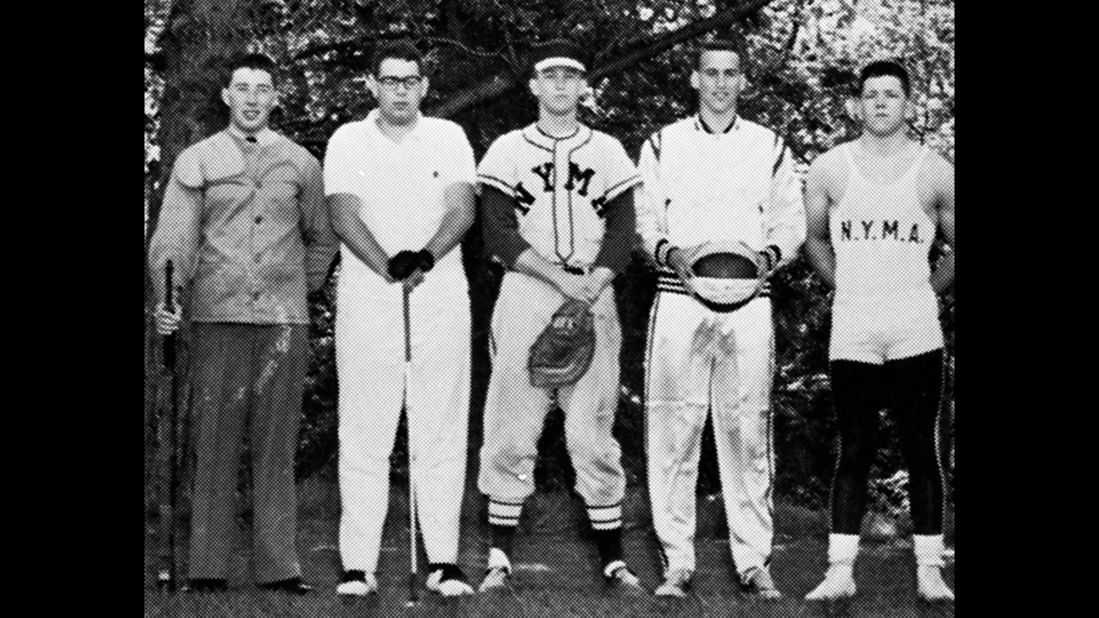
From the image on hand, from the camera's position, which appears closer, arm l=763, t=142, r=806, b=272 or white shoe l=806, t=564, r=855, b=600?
white shoe l=806, t=564, r=855, b=600

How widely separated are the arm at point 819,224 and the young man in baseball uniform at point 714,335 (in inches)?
3.8

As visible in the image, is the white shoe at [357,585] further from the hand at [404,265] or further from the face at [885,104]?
the face at [885,104]

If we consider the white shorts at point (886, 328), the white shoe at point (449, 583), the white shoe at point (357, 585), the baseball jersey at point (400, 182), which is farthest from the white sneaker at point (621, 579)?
the baseball jersey at point (400, 182)

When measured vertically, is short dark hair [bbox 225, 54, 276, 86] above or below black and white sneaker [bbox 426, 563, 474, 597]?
above

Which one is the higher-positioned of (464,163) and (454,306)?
(464,163)

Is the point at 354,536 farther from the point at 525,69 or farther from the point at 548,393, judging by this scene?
the point at 525,69

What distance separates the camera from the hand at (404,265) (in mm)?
7523

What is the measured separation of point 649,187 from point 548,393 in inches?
38.1

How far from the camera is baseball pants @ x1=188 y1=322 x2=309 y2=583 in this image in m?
7.59

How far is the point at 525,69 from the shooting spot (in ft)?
27.2

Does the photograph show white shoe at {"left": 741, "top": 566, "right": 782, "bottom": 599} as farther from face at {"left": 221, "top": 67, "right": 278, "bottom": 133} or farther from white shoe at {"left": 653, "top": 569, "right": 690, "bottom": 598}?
face at {"left": 221, "top": 67, "right": 278, "bottom": 133}

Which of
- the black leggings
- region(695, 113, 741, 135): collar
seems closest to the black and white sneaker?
the black leggings

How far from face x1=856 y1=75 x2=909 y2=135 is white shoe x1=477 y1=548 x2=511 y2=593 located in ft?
7.85

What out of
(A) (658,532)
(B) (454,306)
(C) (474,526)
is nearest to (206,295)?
(B) (454,306)
